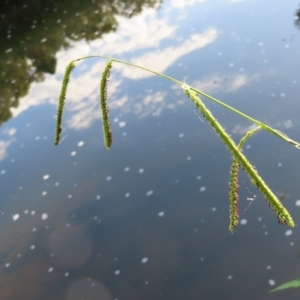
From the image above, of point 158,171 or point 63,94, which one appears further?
point 158,171

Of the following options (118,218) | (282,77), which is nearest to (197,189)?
(118,218)

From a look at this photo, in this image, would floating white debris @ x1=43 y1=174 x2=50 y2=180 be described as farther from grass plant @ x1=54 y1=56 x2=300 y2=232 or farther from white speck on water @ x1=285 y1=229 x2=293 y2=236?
grass plant @ x1=54 y1=56 x2=300 y2=232

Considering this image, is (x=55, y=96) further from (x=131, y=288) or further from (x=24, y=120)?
(x=131, y=288)

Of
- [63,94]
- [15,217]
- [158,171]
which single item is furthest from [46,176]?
[63,94]

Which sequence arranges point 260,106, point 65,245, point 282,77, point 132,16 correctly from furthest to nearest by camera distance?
point 132,16 < point 282,77 < point 260,106 < point 65,245

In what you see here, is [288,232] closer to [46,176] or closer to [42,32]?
[46,176]

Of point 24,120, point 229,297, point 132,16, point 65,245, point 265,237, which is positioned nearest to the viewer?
point 229,297

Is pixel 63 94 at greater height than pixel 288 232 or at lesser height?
greater
